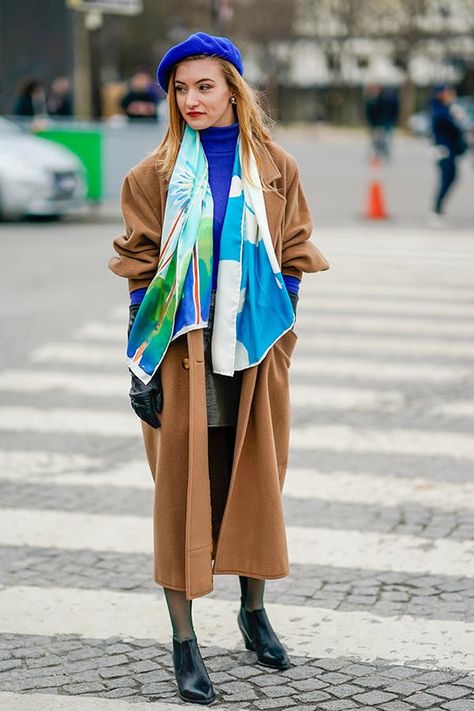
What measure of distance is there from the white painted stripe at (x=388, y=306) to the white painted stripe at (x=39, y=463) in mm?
4483

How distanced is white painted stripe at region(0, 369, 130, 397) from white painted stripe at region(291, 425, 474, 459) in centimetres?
152

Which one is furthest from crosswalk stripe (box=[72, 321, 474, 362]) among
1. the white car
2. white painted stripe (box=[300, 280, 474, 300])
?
the white car

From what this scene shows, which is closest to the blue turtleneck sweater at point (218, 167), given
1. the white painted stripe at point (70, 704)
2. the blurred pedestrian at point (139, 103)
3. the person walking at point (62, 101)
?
the white painted stripe at point (70, 704)

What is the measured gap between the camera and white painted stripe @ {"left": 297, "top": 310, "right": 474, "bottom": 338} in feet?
33.8

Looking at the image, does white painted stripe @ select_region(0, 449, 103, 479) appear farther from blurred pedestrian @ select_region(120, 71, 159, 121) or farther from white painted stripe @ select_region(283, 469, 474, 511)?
blurred pedestrian @ select_region(120, 71, 159, 121)

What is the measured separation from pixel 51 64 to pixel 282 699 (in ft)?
79.7

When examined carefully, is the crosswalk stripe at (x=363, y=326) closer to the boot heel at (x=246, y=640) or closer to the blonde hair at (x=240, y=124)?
the boot heel at (x=246, y=640)

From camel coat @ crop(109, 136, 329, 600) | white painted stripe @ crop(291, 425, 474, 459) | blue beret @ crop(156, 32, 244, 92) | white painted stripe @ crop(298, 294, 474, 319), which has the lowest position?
white painted stripe @ crop(291, 425, 474, 459)

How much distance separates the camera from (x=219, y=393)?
13.5ft

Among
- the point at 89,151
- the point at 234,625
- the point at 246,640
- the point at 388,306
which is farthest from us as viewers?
the point at 89,151

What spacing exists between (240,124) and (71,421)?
400 cm

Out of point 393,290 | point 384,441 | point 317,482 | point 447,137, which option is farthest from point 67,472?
point 447,137

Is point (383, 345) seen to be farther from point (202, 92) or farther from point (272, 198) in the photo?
point (202, 92)

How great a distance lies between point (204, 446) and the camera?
157 inches
